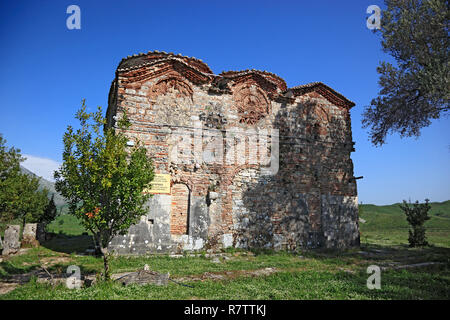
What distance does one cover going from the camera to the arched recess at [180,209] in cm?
1054

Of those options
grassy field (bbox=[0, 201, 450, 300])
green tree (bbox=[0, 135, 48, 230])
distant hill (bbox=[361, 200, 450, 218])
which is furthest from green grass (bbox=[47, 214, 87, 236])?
distant hill (bbox=[361, 200, 450, 218])

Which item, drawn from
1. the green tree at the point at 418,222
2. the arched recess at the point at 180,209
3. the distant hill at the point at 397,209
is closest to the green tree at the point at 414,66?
the green tree at the point at 418,222

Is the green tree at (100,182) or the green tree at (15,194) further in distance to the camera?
the green tree at (15,194)

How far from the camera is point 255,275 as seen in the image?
750 cm

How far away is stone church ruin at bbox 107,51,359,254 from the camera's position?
1062 centimetres

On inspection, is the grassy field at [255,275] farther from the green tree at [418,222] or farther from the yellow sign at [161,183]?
the green tree at [418,222]

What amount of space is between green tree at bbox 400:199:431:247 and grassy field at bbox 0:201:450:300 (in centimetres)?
441

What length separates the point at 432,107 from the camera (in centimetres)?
1178

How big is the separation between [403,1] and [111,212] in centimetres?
1568

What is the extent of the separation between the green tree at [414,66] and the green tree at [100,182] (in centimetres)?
1196

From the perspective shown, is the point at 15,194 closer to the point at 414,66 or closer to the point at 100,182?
the point at 100,182

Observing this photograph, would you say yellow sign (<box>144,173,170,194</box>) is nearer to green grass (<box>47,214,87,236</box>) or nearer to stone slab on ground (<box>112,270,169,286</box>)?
stone slab on ground (<box>112,270,169,286</box>)
